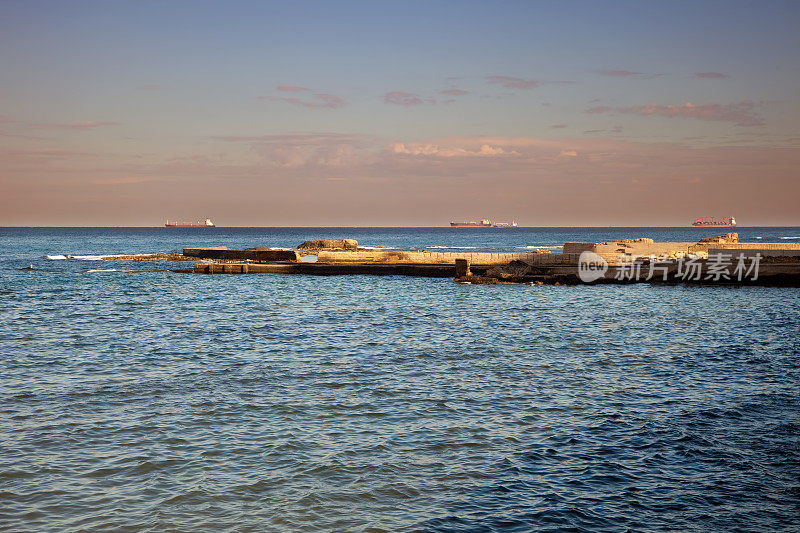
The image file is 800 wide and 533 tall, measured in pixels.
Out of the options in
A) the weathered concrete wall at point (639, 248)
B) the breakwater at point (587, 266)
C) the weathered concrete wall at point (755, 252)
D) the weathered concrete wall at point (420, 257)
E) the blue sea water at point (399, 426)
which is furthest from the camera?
the weathered concrete wall at point (420, 257)

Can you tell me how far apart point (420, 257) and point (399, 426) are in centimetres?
4654

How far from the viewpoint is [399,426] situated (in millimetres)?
12719

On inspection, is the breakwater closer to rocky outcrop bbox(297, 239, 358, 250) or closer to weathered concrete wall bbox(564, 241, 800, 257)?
weathered concrete wall bbox(564, 241, 800, 257)

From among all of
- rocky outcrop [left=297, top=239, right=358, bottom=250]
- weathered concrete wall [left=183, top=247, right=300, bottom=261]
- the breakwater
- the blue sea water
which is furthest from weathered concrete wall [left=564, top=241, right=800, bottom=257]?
rocky outcrop [left=297, top=239, right=358, bottom=250]

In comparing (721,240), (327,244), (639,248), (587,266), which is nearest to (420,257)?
(587,266)

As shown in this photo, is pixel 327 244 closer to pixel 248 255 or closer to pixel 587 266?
pixel 248 255

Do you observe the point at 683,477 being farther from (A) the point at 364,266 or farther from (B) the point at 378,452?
(A) the point at 364,266

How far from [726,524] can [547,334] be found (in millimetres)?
15846

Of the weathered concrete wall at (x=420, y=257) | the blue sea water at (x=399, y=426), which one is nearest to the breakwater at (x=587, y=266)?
the weathered concrete wall at (x=420, y=257)

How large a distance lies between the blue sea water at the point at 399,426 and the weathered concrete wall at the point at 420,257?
93.6ft

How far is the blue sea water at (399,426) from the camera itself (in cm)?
915

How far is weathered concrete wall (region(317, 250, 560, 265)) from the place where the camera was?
55.7 m

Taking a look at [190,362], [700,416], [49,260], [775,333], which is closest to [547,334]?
[775,333]

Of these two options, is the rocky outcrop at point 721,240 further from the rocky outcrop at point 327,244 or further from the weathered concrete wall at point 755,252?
the rocky outcrop at point 327,244
